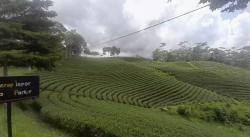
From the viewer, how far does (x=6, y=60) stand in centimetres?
2191

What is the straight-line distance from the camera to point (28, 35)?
23.8m

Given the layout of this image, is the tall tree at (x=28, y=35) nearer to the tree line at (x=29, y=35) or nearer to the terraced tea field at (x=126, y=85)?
the tree line at (x=29, y=35)

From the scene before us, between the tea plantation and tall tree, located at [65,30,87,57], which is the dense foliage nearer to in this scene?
the tea plantation

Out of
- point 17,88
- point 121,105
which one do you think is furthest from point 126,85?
point 17,88

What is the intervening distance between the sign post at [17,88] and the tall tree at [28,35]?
13.3 metres

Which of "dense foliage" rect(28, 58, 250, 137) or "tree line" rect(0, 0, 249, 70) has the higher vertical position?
"tree line" rect(0, 0, 249, 70)

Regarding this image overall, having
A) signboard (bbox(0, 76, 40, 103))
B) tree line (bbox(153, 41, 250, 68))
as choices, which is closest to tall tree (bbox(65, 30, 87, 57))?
tree line (bbox(153, 41, 250, 68))

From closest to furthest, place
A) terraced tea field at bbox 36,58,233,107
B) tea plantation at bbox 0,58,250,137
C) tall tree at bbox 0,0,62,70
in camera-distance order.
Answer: tea plantation at bbox 0,58,250,137
tall tree at bbox 0,0,62,70
terraced tea field at bbox 36,58,233,107

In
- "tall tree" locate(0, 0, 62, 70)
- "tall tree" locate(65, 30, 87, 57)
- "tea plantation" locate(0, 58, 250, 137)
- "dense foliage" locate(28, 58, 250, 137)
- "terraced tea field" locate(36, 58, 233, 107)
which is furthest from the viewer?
"tall tree" locate(65, 30, 87, 57)

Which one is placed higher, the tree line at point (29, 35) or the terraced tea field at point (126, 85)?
the tree line at point (29, 35)

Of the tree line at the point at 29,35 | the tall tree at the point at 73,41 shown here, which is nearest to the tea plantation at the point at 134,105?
the tree line at the point at 29,35

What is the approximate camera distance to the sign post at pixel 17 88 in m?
7.68

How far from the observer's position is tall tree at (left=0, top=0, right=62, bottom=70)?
22564 mm

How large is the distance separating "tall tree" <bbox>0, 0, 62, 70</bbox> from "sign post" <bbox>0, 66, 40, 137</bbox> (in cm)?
1327
